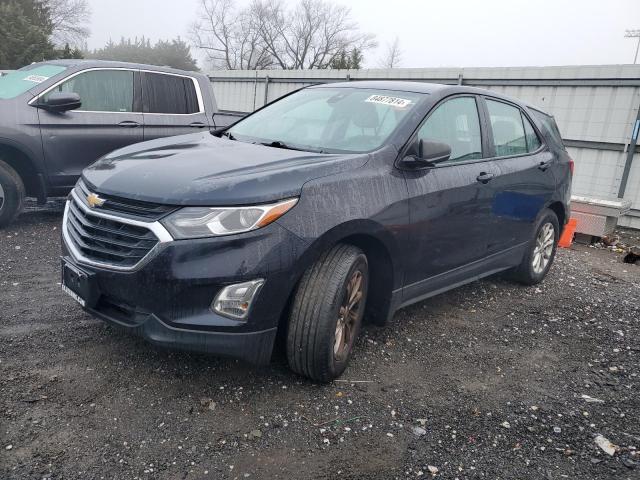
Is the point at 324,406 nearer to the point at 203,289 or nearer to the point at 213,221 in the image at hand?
the point at 203,289

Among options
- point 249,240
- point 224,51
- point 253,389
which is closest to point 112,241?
point 249,240

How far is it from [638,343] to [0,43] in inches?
1149

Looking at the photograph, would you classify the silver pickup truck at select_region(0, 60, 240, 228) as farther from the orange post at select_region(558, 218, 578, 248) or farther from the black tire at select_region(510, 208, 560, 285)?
the orange post at select_region(558, 218, 578, 248)

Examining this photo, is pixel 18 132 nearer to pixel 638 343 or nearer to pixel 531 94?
pixel 638 343

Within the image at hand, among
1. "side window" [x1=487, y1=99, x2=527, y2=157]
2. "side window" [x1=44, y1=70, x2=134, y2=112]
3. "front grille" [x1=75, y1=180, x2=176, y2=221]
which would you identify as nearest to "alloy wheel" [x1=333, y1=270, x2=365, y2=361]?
"front grille" [x1=75, y1=180, x2=176, y2=221]

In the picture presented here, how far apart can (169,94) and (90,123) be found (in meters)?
1.11

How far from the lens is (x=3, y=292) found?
3949 millimetres

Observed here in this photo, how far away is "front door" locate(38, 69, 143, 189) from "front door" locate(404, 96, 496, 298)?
3.92m

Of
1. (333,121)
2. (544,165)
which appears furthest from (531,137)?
(333,121)

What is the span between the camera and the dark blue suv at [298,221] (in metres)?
2.51

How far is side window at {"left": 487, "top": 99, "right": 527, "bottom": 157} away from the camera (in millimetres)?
4282

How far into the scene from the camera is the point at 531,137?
4.83 metres

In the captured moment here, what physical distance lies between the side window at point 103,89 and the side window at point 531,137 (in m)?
4.34

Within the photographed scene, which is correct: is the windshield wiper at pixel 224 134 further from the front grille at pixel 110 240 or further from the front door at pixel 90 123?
the front door at pixel 90 123
